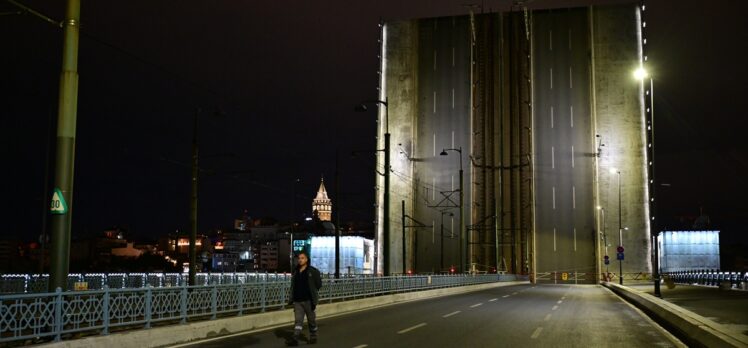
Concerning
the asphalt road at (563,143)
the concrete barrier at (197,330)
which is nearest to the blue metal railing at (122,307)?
the concrete barrier at (197,330)

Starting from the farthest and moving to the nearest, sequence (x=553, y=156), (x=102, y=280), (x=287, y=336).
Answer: (x=553, y=156) < (x=102, y=280) < (x=287, y=336)

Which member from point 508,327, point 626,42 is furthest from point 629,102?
point 508,327

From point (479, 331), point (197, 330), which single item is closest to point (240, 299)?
point (197, 330)

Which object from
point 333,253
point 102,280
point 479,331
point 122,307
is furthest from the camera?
point 333,253

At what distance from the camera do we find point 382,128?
3258 inches

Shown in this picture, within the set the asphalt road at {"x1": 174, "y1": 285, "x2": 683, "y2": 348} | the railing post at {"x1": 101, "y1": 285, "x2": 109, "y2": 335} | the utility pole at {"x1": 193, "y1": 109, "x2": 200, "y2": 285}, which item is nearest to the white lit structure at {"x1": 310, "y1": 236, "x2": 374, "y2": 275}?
the utility pole at {"x1": 193, "y1": 109, "x2": 200, "y2": 285}

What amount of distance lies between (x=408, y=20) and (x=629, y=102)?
2741 cm

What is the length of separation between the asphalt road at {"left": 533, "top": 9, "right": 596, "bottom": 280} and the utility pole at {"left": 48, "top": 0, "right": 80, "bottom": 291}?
70843mm

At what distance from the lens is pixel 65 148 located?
41.9 ft

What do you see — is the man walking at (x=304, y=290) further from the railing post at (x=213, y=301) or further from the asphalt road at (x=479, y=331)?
the railing post at (x=213, y=301)

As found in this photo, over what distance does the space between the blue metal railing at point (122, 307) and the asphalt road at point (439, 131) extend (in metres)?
58.9

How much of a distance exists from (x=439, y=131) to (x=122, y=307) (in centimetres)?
7044

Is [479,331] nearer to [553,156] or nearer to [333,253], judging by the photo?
[553,156]

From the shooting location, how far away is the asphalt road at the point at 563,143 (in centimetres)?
7838
